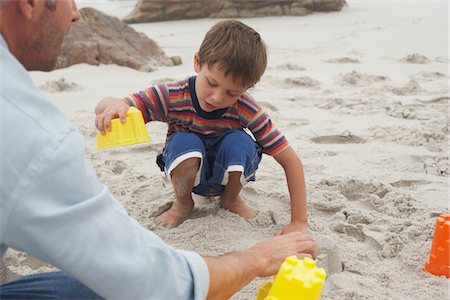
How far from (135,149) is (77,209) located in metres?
Answer: 2.01

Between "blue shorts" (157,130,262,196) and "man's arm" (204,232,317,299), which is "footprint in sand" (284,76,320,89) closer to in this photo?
"blue shorts" (157,130,262,196)

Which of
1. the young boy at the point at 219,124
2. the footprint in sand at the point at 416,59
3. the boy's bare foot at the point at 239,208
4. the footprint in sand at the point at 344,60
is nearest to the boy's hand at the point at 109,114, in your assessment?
the young boy at the point at 219,124

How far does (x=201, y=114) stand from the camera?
2.06 m

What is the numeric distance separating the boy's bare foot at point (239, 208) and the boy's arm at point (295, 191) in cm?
18

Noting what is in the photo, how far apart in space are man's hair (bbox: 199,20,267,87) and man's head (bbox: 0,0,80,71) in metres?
0.84

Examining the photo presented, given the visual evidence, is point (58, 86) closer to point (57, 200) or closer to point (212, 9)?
point (57, 200)

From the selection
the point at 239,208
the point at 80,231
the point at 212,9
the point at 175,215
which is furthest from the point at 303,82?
the point at 212,9

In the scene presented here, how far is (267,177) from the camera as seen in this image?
8.36 feet

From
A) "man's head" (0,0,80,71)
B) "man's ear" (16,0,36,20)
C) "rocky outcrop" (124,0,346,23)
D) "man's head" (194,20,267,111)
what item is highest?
"man's ear" (16,0,36,20)

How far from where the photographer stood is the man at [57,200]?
0.85 meters

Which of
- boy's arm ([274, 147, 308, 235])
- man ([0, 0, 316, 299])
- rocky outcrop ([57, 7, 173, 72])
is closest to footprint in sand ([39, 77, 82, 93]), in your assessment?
rocky outcrop ([57, 7, 173, 72])

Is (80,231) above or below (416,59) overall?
above

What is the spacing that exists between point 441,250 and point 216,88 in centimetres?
87

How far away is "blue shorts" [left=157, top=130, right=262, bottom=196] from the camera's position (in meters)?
2.01
